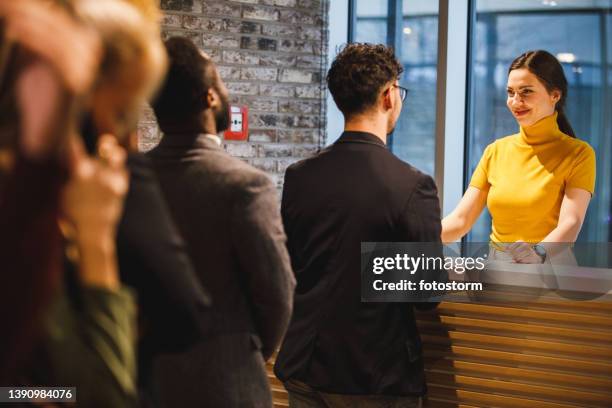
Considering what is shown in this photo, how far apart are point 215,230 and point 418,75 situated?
14.1 feet

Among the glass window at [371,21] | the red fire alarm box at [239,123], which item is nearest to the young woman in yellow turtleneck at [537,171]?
the red fire alarm box at [239,123]

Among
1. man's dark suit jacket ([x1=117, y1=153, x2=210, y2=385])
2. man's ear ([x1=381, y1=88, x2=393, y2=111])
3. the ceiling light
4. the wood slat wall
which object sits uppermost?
the ceiling light

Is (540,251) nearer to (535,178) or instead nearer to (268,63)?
(535,178)

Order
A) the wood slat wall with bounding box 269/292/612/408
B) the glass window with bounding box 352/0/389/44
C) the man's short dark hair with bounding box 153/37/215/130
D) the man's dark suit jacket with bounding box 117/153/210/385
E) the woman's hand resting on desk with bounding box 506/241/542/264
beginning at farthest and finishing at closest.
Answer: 1. the glass window with bounding box 352/0/389/44
2. the woman's hand resting on desk with bounding box 506/241/542/264
3. the wood slat wall with bounding box 269/292/612/408
4. the man's short dark hair with bounding box 153/37/215/130
5. the man's dark suit jacket with bounding box 117/153/210/385

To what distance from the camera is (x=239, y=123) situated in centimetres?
487

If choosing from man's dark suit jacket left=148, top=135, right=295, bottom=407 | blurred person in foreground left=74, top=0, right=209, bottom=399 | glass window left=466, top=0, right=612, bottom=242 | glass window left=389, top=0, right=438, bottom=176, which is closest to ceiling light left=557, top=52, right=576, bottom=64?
glass window left=466, top=0, right=612, bottom=242

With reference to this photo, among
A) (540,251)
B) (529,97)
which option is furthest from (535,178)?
(540,251)

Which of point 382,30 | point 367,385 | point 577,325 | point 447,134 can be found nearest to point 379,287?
point 367,385

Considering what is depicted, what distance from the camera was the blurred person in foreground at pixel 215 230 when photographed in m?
1.46

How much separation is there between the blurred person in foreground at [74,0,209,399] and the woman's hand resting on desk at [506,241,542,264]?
1456mm

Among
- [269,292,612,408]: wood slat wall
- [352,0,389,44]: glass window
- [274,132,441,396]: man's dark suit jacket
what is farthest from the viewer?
[352,0,389,44]: glass window

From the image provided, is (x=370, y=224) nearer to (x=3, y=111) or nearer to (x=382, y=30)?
(x=3, y=111)

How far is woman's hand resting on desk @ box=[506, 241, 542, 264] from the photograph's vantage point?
7.45ft

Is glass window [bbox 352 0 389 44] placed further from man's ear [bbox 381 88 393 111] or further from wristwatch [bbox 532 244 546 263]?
man's ear [bbox 381 88 393 111]
